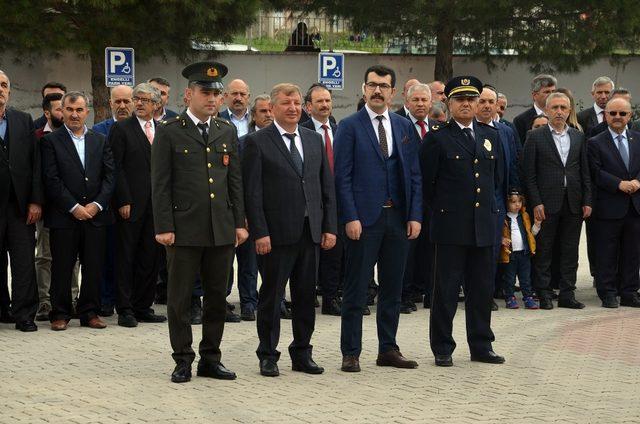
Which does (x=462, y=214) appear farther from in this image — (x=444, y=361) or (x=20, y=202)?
(x=20, y=202)

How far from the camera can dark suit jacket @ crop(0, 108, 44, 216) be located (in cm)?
1202

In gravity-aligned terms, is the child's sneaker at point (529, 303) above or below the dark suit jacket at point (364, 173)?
below

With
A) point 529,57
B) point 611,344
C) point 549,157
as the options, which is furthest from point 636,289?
point 529,57

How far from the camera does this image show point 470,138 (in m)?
10.7

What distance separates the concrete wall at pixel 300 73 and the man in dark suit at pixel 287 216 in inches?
703

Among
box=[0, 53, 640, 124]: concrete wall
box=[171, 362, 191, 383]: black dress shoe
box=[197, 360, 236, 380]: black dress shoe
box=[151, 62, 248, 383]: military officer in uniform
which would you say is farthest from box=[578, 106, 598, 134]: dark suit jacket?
box=[0, 53, 640, 124]: concrete wall

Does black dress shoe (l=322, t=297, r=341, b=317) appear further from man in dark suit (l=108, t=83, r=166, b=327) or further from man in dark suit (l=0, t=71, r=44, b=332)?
man in dark suit (l=0, t=71, r=44, b=332)

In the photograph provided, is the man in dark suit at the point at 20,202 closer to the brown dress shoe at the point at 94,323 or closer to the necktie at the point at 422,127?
the brown dress shoe at the point at 94,323

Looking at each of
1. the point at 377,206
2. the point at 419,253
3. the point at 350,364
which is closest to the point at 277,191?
the point at 377,206

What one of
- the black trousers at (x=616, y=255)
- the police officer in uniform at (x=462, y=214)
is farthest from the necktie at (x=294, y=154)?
the black trousers at (x=616, y=255)

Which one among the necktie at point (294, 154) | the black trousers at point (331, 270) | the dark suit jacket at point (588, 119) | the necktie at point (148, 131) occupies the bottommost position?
the black trousers at point (331, 270)

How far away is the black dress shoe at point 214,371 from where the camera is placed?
9.80 m

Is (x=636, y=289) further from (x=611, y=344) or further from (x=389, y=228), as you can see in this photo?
(x=389, y=228)

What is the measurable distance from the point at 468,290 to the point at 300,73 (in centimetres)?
1902
